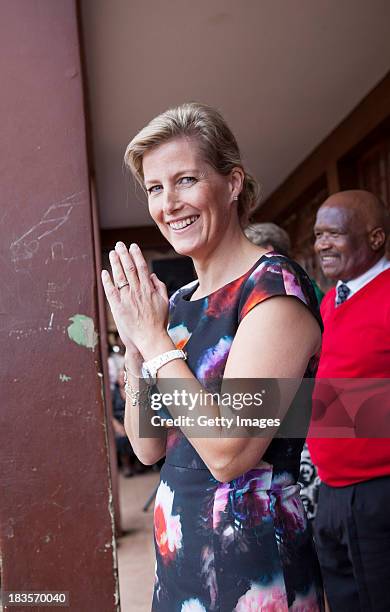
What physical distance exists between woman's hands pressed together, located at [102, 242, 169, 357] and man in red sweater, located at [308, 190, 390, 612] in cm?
107

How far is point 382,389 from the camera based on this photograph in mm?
2051

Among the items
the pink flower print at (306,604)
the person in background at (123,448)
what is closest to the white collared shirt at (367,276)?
the pink flower print at (306,604)

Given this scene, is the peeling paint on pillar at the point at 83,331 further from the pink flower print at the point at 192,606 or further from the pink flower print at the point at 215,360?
the pink flower print at the point at 192,606

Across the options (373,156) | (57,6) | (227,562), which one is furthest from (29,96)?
(373,156)

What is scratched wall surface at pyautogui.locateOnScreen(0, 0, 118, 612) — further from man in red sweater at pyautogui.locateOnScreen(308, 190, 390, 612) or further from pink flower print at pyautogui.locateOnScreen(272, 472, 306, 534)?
man in red sweater at pyautogui.locateOnScreen(308, 190, 390, 612)

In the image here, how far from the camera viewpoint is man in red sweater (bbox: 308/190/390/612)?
2.02 metres

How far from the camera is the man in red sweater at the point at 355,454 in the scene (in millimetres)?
2023

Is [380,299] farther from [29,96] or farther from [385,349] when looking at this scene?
[29,96]

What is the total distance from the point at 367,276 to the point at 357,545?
35.2 inches

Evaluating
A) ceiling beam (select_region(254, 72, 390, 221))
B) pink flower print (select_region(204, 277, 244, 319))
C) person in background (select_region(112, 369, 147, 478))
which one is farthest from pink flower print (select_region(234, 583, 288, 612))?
person in background (select_region(112, 369, 147, 478))

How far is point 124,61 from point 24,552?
3.22 m

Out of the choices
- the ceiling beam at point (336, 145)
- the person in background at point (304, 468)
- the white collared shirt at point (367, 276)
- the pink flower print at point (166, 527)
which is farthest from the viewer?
the ceiling beam at point (336, 145)

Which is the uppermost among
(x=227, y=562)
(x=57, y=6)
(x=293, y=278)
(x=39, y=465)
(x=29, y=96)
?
(x=57, y=6)

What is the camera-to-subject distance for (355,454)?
2057 millimetres
